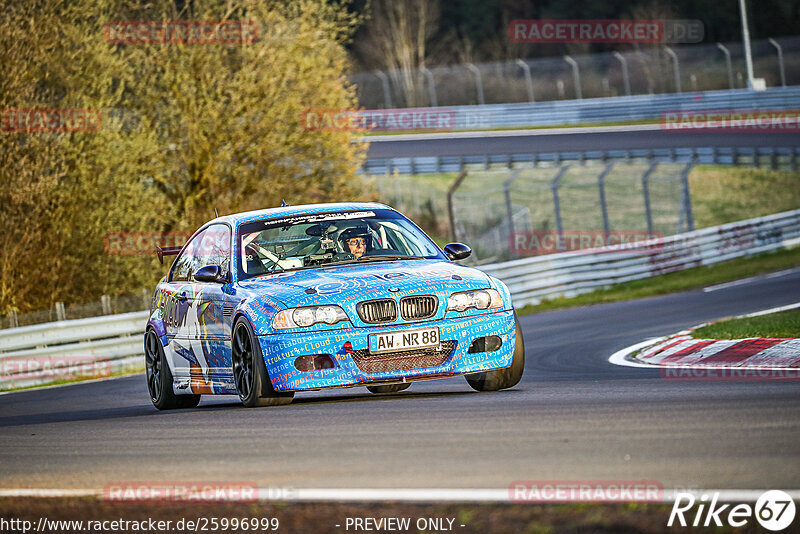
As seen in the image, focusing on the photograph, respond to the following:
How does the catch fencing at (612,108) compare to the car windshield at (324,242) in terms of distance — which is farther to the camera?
the catch fencing at (612,108)

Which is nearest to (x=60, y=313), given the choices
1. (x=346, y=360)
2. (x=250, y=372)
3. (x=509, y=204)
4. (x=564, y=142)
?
(x=250, y=372)

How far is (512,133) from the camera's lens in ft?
175

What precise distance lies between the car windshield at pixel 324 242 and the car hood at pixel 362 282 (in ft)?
0.83

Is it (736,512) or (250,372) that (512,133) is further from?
(736,512)

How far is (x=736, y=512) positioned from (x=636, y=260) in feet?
78.6

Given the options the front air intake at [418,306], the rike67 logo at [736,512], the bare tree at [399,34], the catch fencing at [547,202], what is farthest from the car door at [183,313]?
the bare tree at [399,34]

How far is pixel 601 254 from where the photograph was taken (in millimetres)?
27562

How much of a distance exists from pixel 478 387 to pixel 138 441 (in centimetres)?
297

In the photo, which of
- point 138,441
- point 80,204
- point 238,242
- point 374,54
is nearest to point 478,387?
point 238,242

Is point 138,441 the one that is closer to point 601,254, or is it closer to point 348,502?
point 348,502

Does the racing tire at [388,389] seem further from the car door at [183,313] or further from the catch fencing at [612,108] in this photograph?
the catch fencing at [612,108]

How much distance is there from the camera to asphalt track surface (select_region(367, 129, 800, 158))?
45188 millimetres

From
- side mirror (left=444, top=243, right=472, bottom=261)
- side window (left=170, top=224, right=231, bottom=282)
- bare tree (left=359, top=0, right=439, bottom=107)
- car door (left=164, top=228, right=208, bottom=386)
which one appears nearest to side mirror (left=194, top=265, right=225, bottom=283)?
side window (left=170, top=224, right=231, bottom=282)

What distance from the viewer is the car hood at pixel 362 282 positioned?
9344 mm
